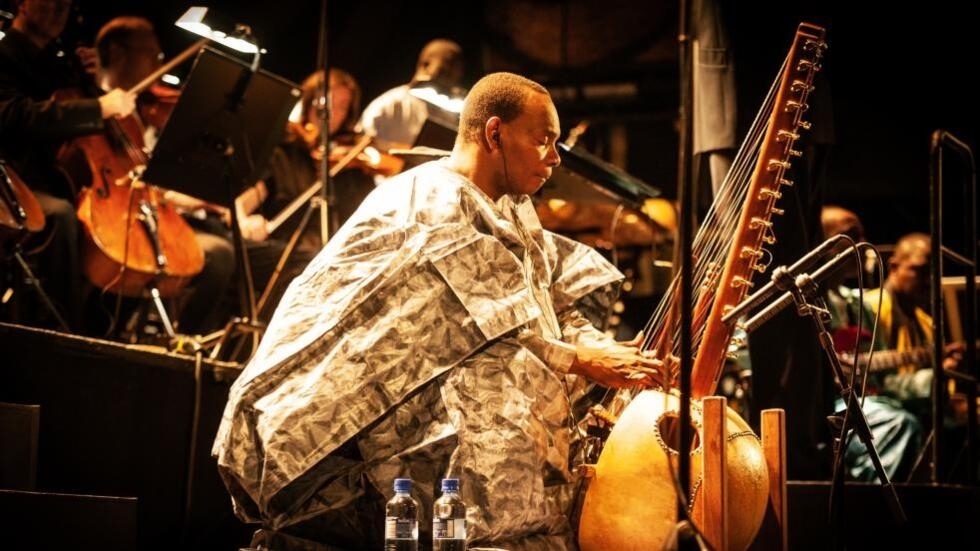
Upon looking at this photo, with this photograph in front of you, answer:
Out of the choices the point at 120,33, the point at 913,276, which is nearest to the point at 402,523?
the point at 120,33

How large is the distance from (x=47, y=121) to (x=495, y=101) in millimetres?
2357

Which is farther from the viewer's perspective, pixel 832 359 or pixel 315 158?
pixel 315 158

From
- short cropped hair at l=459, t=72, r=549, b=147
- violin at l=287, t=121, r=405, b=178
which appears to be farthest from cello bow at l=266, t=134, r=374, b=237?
short cropped hair at l=459, t=72, r=549, b=147

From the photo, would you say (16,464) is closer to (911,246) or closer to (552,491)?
(552,491)

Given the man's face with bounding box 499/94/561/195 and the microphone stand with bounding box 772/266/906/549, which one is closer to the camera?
the microphone stand with bounding box 772/266/906/549

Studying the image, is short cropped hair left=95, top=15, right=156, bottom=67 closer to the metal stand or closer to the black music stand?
the black music stand

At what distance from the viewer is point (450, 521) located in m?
3.12

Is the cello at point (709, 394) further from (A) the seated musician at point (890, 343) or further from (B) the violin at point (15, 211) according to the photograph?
(B) the violin at point (15, 211)

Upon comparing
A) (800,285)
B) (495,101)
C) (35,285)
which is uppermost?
(495,101)

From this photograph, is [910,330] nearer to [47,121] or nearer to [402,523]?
[402,523]

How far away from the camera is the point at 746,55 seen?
463 cm

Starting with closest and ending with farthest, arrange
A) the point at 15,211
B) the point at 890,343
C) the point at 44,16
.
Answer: the point at 15,211
the point at 44,16
the point at 890,343

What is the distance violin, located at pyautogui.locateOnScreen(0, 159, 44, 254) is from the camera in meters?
4.61

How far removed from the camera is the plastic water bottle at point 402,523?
3.13 metres
